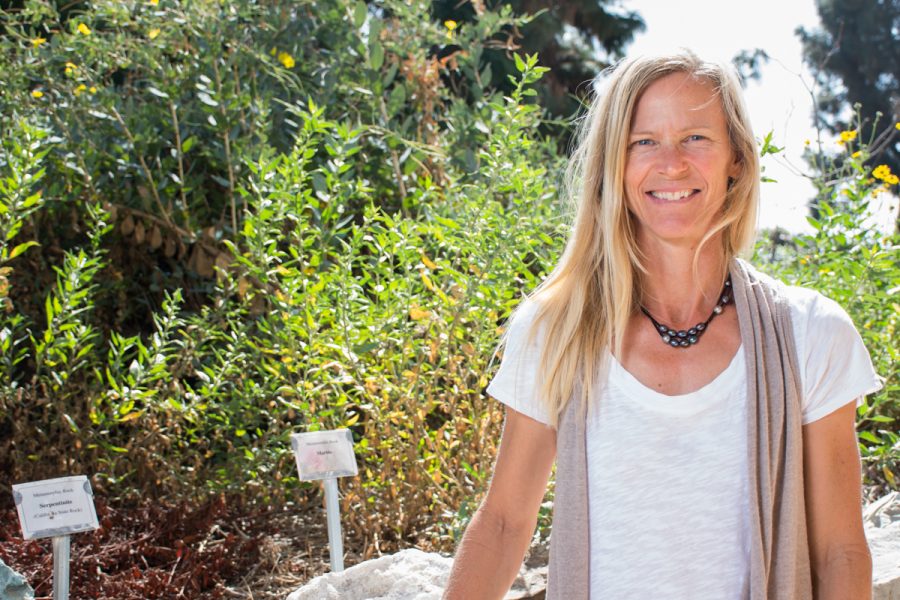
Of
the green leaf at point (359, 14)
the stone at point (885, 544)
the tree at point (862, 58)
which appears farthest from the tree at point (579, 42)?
the stone at point (885, 544)

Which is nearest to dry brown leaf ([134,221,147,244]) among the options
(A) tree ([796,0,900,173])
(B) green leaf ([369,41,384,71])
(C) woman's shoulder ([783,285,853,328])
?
(B) green leaf ([369,41,384,71])

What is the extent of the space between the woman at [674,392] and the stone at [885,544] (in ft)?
3.05

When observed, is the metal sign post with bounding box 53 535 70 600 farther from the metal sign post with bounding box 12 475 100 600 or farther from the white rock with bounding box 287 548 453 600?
the white rock with bounding box 287 548 453 600

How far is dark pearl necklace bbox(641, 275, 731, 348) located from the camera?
4.90ft

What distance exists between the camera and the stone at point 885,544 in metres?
2.39

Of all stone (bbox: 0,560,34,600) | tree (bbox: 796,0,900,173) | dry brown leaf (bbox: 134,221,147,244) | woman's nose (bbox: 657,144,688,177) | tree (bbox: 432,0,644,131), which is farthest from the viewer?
tree (bbox: 796,0,900,173)

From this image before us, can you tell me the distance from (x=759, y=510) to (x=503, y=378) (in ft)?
1.44

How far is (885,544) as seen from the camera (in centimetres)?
266

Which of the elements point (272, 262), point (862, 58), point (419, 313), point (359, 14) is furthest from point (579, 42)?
point (419, 313)

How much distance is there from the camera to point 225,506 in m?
3.09

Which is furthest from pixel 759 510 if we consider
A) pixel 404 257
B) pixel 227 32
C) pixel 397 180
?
pixel 227 32

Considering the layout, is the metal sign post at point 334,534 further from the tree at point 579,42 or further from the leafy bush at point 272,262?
the tree at point 579,42

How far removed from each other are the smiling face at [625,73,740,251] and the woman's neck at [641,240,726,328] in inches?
1.7

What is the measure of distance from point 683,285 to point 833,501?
394 millimetres
